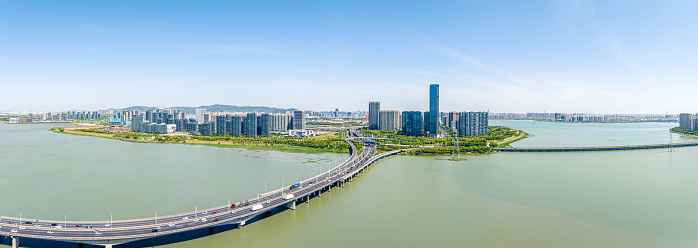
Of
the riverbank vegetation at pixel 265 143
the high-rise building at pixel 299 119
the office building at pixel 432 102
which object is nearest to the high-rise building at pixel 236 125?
the riverbank vegetation at pixel 265 143

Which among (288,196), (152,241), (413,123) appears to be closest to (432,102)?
(413,123)

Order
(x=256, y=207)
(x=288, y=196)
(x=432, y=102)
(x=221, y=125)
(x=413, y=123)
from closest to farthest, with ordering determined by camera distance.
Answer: (x=256, y=207)
(x=288, y=196)
(x=221, y=125)
(x=413, y=123)
(x=432, y=102)

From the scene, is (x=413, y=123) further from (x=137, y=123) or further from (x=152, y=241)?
(x=137, y=123)

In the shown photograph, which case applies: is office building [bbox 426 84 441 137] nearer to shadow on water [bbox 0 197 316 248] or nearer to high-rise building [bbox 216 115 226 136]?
high-rise building [bbox 216 115 226 136]

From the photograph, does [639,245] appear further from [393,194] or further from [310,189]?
[310,189]

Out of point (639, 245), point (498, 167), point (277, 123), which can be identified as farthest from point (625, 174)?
point (277, 123)

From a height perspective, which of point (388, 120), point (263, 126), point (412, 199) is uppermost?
point (388, 120)
